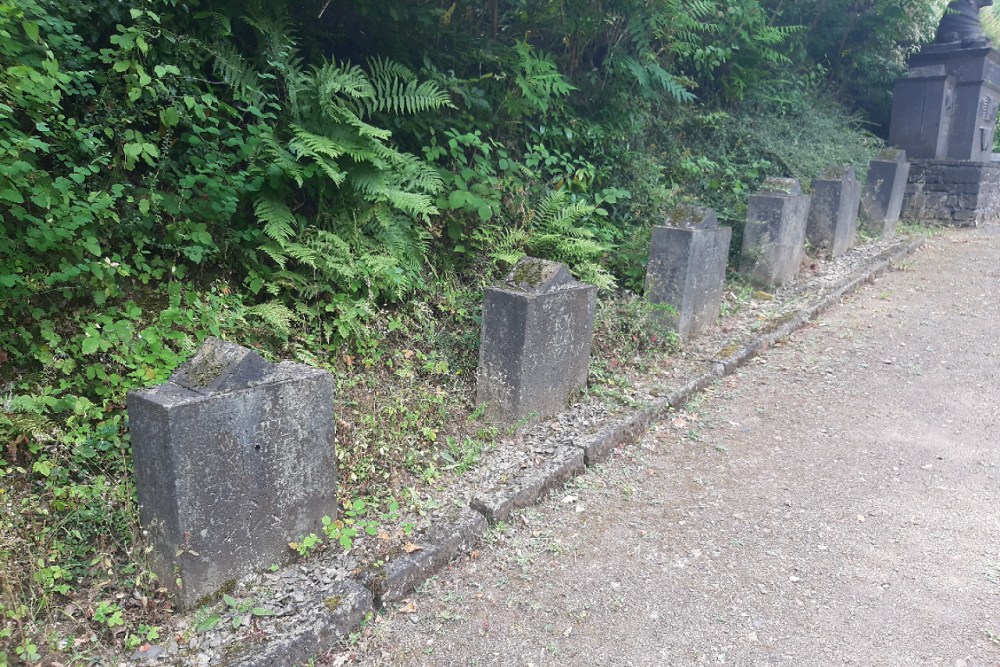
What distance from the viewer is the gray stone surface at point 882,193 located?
1017 centimetres

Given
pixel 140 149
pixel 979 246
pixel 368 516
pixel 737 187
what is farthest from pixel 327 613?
pixel 979 246

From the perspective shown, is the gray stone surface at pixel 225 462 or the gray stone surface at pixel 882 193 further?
the gray stone surface at pixel 882 193

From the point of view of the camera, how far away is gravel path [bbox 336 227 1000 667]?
268cm

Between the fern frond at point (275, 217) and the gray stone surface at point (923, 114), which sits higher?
the gray stone surface at point (923, 114)

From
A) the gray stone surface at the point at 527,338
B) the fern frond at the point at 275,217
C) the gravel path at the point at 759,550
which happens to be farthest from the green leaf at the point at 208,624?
the fern frond at the point at 275,217

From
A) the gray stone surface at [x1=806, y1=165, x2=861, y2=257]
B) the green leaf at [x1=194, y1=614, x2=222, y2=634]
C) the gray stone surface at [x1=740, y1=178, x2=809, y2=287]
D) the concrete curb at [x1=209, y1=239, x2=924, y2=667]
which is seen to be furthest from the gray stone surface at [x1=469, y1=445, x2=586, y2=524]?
the gray stone surface at [x1=806, y1=165, x2=861, y2=257]

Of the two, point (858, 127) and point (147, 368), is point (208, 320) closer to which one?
point (147, 368)

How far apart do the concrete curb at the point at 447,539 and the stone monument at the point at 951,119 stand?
9.74m

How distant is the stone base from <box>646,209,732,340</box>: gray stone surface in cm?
855

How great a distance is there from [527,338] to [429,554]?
1.54 m

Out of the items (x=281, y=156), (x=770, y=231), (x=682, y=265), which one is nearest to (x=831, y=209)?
(x=770, y=231)

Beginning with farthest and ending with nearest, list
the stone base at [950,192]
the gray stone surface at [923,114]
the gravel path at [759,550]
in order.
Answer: the gray stone surface at [923,114], the stone base at [950,192], the gravel path at [759,550]

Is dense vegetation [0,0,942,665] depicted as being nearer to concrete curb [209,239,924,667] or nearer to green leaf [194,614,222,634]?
green leaf [194,614,222,634]

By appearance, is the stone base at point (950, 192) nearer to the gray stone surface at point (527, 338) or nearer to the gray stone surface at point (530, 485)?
the gray stone surface at point (527, 338)
